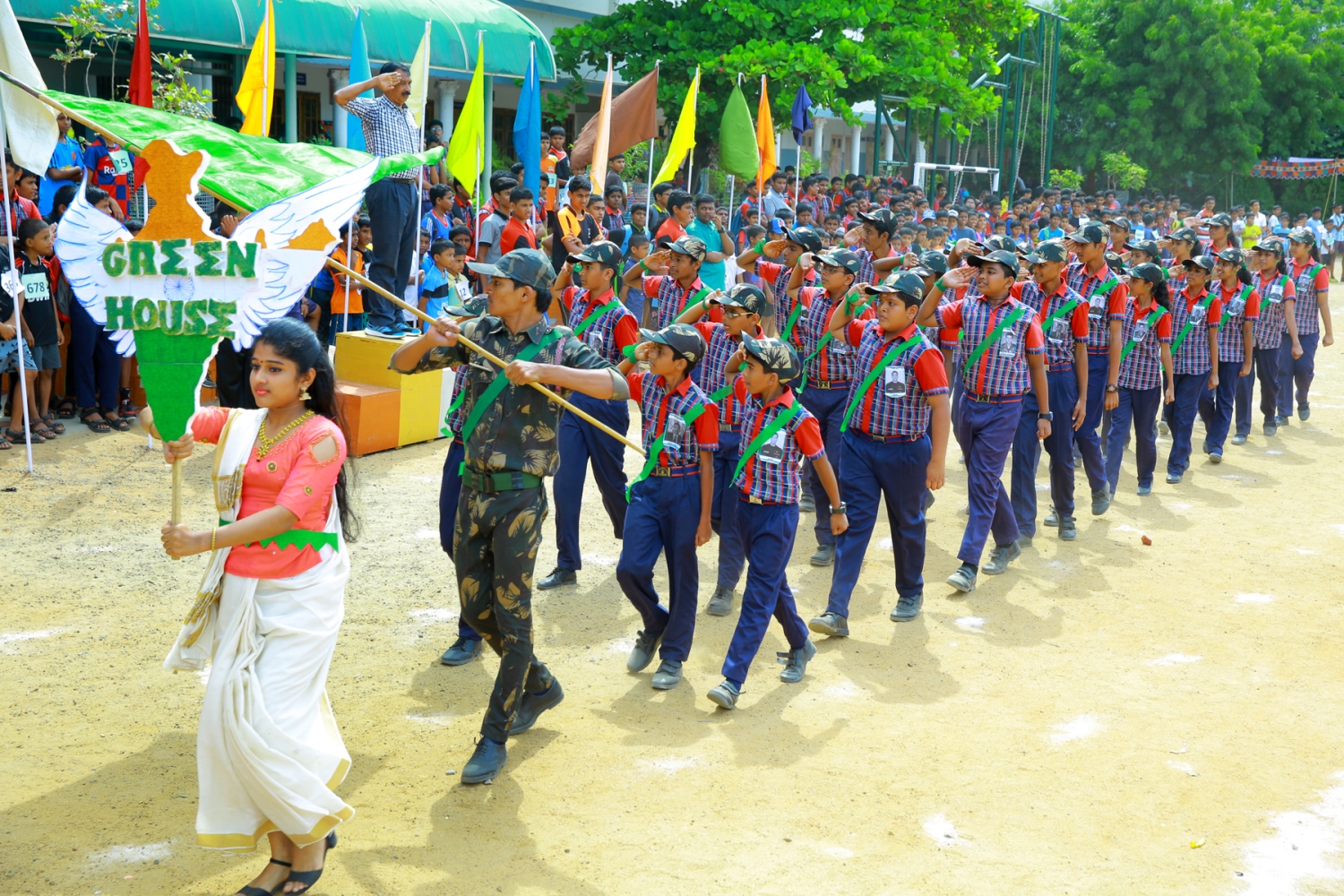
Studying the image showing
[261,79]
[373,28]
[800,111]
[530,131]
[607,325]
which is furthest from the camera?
[800,111]

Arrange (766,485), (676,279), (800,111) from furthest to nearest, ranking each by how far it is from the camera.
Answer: (800,111)
(676,279)
(766,485)

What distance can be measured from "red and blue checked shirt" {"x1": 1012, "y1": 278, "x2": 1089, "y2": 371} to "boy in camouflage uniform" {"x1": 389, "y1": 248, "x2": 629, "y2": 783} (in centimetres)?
482

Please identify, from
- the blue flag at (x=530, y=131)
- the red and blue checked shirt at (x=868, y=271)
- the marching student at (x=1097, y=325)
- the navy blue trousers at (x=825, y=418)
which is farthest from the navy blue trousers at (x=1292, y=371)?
the blue flag at (x=530, y=131)

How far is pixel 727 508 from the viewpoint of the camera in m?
6.86

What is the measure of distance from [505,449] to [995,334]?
4111 millimetres

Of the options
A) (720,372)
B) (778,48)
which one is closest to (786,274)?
(720,372)

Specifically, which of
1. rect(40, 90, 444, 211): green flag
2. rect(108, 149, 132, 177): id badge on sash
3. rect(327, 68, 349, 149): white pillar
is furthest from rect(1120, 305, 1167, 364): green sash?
rect(327, 68, 349, 149): white pillar

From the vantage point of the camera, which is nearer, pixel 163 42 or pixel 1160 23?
pixel 163 42

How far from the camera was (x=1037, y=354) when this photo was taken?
8.02 meters

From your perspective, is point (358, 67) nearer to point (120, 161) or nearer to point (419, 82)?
point (419, 82)

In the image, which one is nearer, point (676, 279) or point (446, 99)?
point (676, 279)

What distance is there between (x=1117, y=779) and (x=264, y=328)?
385 centimetres

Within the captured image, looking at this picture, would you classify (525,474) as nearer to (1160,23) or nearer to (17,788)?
(17,788)

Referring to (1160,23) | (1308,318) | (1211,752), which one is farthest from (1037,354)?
(1160,23)
